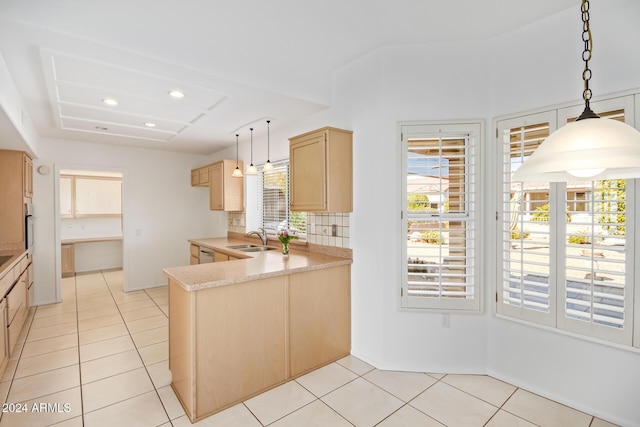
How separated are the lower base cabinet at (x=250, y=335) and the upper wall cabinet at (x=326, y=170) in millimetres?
632

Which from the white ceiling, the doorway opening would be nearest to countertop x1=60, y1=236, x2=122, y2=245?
the doorway opening

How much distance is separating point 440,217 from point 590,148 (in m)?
1.57

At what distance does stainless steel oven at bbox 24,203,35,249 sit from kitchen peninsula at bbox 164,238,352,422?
9.74 feet

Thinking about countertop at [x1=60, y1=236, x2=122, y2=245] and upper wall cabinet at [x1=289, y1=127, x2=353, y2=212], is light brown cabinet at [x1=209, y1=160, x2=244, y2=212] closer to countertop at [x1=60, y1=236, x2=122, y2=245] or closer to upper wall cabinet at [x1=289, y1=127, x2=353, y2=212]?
upper wall cabinet at [x1=289, y1=127, x2=353, y2=212]

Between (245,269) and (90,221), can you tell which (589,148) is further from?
(90,221)

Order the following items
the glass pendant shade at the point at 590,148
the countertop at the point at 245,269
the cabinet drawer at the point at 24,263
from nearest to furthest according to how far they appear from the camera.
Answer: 1. the glass pendant shade at the point at 590,148
2. the countertop at the point at 245,269
3. the cabinet drawer at the point at 24,263

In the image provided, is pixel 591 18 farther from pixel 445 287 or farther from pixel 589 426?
pixel 589 426

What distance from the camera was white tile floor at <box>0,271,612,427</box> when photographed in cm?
206

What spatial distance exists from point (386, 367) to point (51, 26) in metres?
3.37

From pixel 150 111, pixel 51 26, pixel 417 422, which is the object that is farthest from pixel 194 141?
pixel 417 422

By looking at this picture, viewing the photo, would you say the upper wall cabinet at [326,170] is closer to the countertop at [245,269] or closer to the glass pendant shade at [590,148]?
the countertop at [245,269]

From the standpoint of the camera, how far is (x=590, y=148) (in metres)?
1.02

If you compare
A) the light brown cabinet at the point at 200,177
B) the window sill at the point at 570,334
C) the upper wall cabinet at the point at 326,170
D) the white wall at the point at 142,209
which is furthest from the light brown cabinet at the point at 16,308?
the window sill at the point at 570,334

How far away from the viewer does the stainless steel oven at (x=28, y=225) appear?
4.02m
